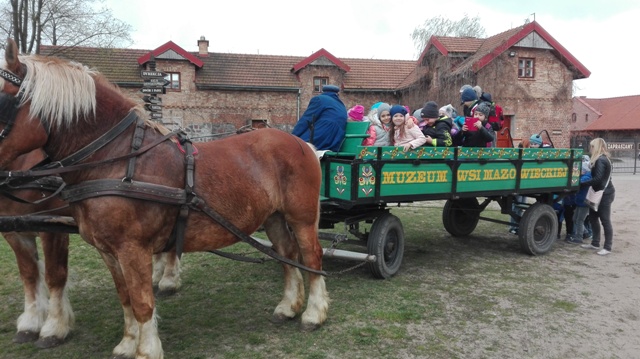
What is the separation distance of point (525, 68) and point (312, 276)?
20.8m

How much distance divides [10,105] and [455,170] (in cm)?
428

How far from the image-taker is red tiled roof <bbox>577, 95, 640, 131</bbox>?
36812 millimetres

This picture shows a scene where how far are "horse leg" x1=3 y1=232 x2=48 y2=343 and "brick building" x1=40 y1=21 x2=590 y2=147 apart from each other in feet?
56.3

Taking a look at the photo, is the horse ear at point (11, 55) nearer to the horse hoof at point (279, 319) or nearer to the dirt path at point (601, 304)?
the horse hoof at point (279, 319)

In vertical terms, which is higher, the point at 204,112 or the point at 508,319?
the point at 204,112

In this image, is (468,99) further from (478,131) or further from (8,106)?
(8,106)

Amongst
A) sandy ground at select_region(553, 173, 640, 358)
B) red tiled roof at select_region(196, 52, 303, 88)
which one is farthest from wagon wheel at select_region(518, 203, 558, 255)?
red tiled roof at select_region(196, 52, 303, 88)

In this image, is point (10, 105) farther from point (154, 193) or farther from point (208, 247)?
point (208, 247)

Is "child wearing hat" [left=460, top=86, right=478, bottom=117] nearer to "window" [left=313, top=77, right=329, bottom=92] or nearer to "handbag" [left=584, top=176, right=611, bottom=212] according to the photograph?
"handbag" [left=584, top=176, right=611, bottom=212]

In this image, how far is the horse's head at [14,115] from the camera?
239 cm

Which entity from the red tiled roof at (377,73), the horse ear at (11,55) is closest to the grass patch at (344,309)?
the horse ear at (11,55)

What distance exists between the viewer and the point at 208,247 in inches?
126

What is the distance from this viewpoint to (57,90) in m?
2.50

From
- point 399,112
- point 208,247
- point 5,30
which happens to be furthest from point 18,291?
point 5,30
